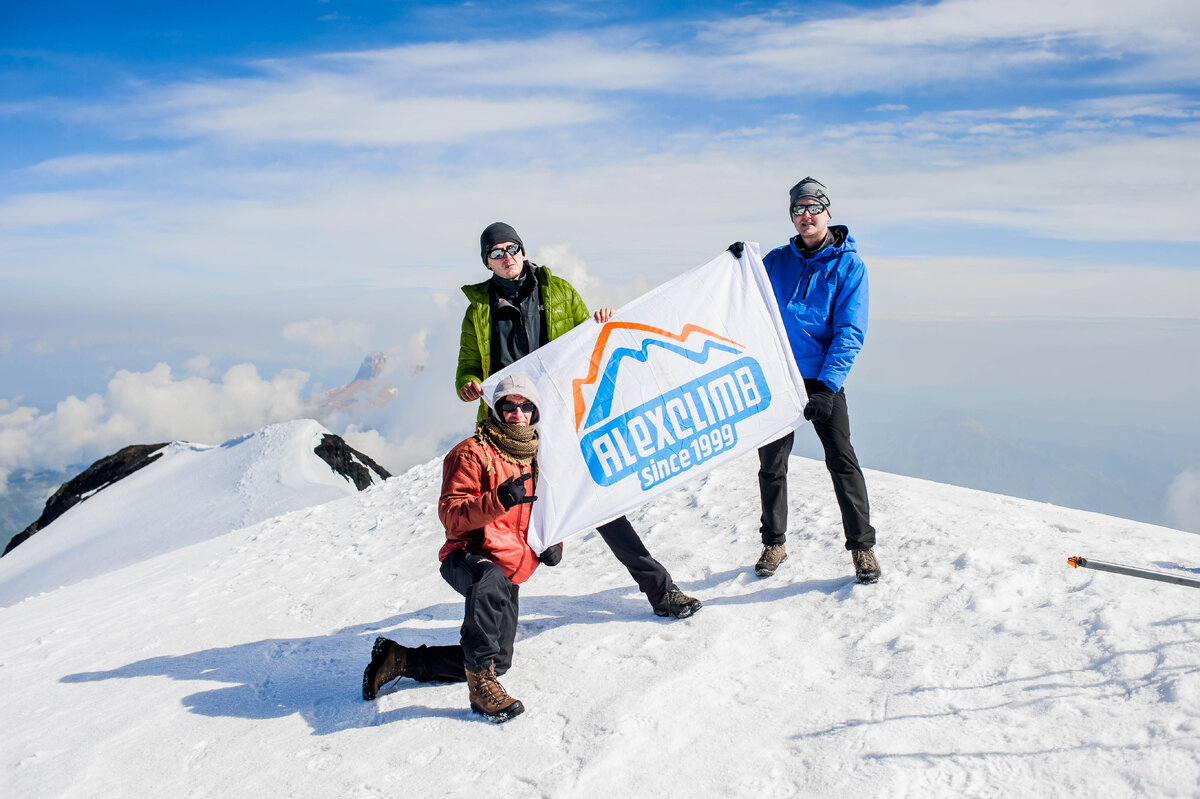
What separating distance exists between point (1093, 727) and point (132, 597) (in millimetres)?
9242

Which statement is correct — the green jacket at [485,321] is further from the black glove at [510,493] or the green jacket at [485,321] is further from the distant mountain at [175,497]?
the distant mountain at [175,497]

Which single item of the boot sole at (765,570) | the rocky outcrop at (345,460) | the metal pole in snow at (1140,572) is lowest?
the rocky outcrop at (345,460)

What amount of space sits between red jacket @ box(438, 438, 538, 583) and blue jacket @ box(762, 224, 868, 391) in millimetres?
2210

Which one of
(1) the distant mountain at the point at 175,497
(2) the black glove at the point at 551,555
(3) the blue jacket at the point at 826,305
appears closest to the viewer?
(2) the black glove at the point at 551,555

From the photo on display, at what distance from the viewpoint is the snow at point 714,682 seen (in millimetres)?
3334

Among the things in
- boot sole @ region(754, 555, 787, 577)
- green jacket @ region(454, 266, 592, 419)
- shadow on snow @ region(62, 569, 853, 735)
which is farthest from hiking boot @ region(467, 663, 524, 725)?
boot sole @ region(754, 555, 787, 577)

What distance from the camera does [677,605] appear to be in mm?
5055

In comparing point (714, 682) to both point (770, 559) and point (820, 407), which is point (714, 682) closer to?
point (770, 559)

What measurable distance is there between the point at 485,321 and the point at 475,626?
79.2 inches

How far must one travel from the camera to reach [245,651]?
5688 millimetres

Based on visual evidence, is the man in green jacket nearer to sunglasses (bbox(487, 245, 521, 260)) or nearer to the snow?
sunglasses (bbox(487, 245, 521, 260))

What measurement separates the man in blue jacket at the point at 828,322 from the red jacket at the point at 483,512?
208 cm

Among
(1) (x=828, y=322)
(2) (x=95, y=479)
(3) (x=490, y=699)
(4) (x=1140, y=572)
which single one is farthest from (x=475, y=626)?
(2) (x=95, y=479)

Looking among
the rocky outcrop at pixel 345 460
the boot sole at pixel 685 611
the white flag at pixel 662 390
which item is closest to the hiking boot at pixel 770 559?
the boot sole at pixel 685 611
